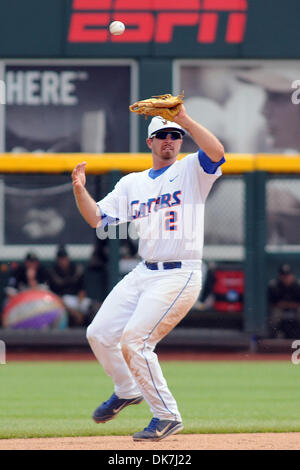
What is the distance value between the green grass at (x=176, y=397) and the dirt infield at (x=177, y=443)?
0.87 feet

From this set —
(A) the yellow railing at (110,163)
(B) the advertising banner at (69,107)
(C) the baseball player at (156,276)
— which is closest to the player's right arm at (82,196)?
(C) the baseball player at (156,276)

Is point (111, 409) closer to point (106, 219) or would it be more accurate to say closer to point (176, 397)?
point (106, 219)

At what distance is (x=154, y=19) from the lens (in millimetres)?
13477

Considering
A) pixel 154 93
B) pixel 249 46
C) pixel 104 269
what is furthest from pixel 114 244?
pixel 249 46

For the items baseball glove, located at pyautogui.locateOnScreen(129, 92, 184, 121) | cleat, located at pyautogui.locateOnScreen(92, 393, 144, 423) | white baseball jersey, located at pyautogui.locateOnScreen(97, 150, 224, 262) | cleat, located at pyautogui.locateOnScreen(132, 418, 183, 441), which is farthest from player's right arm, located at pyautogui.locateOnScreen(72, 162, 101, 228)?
cleat, located at pyautogui.locateOnScreen(132, 418, 183, 441)

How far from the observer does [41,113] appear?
13.7 m

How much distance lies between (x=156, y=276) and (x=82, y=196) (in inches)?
25.0

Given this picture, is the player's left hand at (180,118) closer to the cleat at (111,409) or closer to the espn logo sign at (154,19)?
the cleat at (111,409)

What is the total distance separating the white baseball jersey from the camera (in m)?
5.50

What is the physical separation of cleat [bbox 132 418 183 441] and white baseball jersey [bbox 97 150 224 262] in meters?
0.92

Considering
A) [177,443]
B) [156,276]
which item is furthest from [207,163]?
[177,443]

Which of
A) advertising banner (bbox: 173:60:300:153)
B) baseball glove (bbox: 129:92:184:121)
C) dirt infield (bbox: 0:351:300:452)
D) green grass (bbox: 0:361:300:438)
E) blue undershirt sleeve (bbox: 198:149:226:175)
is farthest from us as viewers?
advertising banner (bbox: 173:60:300:153)

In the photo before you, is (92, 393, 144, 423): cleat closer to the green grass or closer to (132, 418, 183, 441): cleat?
(132, 418, 183, 441): cleat

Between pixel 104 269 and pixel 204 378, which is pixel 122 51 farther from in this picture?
pixel 204 378
